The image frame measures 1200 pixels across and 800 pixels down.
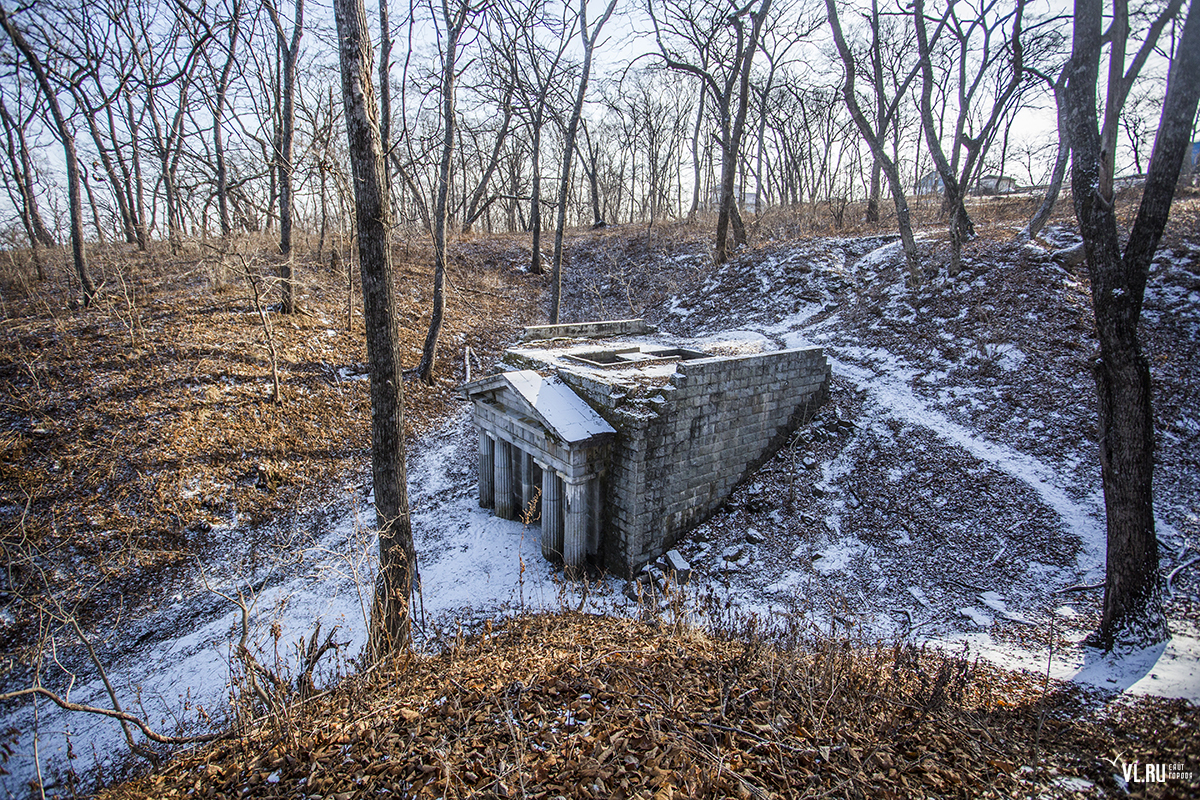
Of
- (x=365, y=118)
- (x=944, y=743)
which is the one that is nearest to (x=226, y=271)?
(x=365, y=118)

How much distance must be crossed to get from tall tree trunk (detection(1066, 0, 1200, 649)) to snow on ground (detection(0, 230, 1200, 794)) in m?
0.59

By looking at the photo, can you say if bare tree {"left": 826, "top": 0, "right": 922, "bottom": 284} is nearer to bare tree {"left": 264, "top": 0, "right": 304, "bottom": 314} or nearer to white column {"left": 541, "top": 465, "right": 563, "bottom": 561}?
white column {"left": 541, "top": 465, "right": 563, "bottom": 561}

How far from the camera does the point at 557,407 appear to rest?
316 inches

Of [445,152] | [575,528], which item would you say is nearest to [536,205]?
[445,152]

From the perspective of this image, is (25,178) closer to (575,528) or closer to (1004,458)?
(575,528)

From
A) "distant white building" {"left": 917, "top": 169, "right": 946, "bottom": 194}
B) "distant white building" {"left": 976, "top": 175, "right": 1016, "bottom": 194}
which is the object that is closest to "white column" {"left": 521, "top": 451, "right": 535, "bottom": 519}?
"distant white building" {"left": 917, "top": 169, "right": 946, "bottom": 194}

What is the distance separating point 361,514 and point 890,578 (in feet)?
31.0

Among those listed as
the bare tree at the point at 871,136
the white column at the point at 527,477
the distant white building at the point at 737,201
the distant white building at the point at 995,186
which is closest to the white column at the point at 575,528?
the white column at the point at 527,477

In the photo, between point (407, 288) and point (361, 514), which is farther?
point (407, 288)

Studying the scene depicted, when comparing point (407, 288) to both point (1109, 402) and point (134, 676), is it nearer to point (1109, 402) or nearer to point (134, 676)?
point (134, 676)

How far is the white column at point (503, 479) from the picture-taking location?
9.61 metres

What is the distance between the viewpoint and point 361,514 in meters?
9.72

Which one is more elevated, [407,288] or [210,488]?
[407,288]

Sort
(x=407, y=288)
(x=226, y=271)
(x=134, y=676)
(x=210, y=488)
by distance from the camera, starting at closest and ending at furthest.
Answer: (x=134, y=676), (x=210, y=488), (x=226, y=271), (x=407, y=288)
